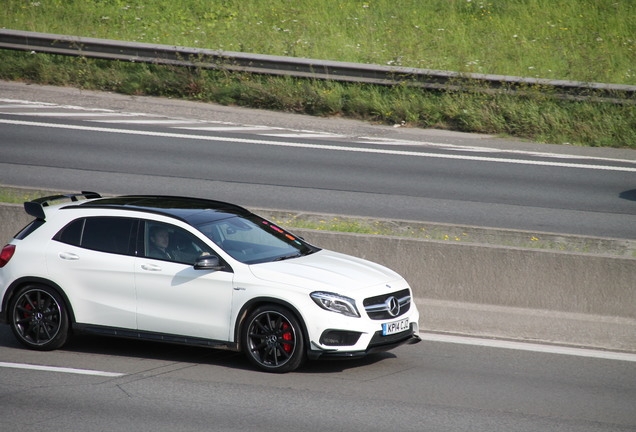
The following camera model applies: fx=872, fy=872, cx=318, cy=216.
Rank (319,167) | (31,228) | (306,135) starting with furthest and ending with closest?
(306,135)
(319,167)
(31,228)

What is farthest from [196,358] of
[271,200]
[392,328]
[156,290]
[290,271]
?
[271,200]

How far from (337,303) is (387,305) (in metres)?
0.53

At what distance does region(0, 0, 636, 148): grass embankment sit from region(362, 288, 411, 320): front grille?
462 inches

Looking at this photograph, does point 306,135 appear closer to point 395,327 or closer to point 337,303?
point 395,327

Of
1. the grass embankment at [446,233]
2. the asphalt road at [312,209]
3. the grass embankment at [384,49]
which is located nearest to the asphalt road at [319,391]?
the asphalt road at [312,209]

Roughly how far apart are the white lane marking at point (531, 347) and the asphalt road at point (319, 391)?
142 millimetres

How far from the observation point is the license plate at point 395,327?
313 inches

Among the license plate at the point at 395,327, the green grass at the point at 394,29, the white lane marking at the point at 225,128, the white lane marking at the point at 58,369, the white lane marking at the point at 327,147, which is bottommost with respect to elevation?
the white lane marking at the point at 58,369

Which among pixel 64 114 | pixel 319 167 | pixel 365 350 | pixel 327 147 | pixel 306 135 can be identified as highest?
pixel 64 114

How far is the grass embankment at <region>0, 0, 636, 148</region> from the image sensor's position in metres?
19.5

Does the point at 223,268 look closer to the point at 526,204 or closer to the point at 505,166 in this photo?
the point at 526,204

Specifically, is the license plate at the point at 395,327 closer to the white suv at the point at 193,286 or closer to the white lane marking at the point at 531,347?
the white suv at the point at 193,286

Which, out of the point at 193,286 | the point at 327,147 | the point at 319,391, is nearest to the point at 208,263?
the point at 193,286

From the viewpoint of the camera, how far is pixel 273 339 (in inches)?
313
